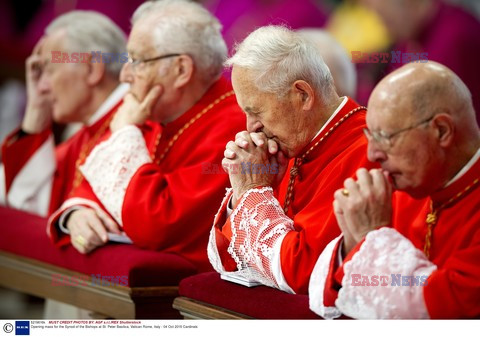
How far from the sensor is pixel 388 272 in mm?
2814

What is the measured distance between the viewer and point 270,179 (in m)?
3.40

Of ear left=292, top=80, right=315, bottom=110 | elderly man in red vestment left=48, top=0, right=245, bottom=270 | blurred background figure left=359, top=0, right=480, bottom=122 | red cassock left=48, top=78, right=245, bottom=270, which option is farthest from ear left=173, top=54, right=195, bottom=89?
blurred background figure left=359, top=0, right=480, bottom=122

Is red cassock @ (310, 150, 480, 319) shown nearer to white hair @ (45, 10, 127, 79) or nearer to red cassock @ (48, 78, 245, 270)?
red cassock @ (48, 78, 245, 270)

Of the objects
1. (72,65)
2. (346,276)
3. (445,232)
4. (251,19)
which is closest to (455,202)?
(445,232)

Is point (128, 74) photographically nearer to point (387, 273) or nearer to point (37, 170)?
point (37, 170)

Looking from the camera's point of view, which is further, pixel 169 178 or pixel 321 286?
pixel 169 178

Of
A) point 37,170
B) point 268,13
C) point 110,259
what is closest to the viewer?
point 110,259

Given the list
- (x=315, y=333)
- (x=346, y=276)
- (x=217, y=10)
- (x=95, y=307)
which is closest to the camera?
(x=346, y=276)

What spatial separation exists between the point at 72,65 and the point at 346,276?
2650mm

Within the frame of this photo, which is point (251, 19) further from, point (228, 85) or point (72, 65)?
point (228, 85)

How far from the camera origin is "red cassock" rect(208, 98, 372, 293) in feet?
10.4

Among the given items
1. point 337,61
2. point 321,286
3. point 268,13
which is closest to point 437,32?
point 337,61

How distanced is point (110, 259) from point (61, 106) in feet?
4.66

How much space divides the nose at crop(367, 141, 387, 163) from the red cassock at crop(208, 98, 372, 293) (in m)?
0.28
